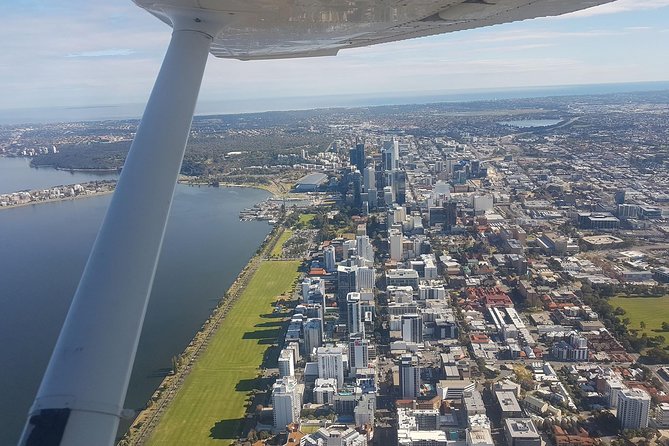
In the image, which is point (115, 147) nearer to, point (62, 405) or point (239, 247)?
point (239, 247)

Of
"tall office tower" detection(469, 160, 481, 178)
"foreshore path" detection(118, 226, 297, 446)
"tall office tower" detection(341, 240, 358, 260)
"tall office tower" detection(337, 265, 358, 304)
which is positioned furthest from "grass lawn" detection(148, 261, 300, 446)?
"tall office tower" detection(469, 160, 481, 178)

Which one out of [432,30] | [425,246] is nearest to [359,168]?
[425,246]

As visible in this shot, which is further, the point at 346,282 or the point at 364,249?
the point at 364,249

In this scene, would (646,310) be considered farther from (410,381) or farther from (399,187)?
(399,187)

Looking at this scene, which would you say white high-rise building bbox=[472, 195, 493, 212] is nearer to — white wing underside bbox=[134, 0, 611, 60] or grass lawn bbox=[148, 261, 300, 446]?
grass lawn bbox=[148, 261, 300, 446]

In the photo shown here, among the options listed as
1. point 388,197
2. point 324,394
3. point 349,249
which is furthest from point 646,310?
point 388,197

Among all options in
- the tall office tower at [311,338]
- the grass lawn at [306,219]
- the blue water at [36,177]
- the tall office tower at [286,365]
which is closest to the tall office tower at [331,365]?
the tall office tower at [286,365]

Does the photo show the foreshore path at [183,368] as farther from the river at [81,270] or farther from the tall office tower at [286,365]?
the tall office tower at [286,365]
